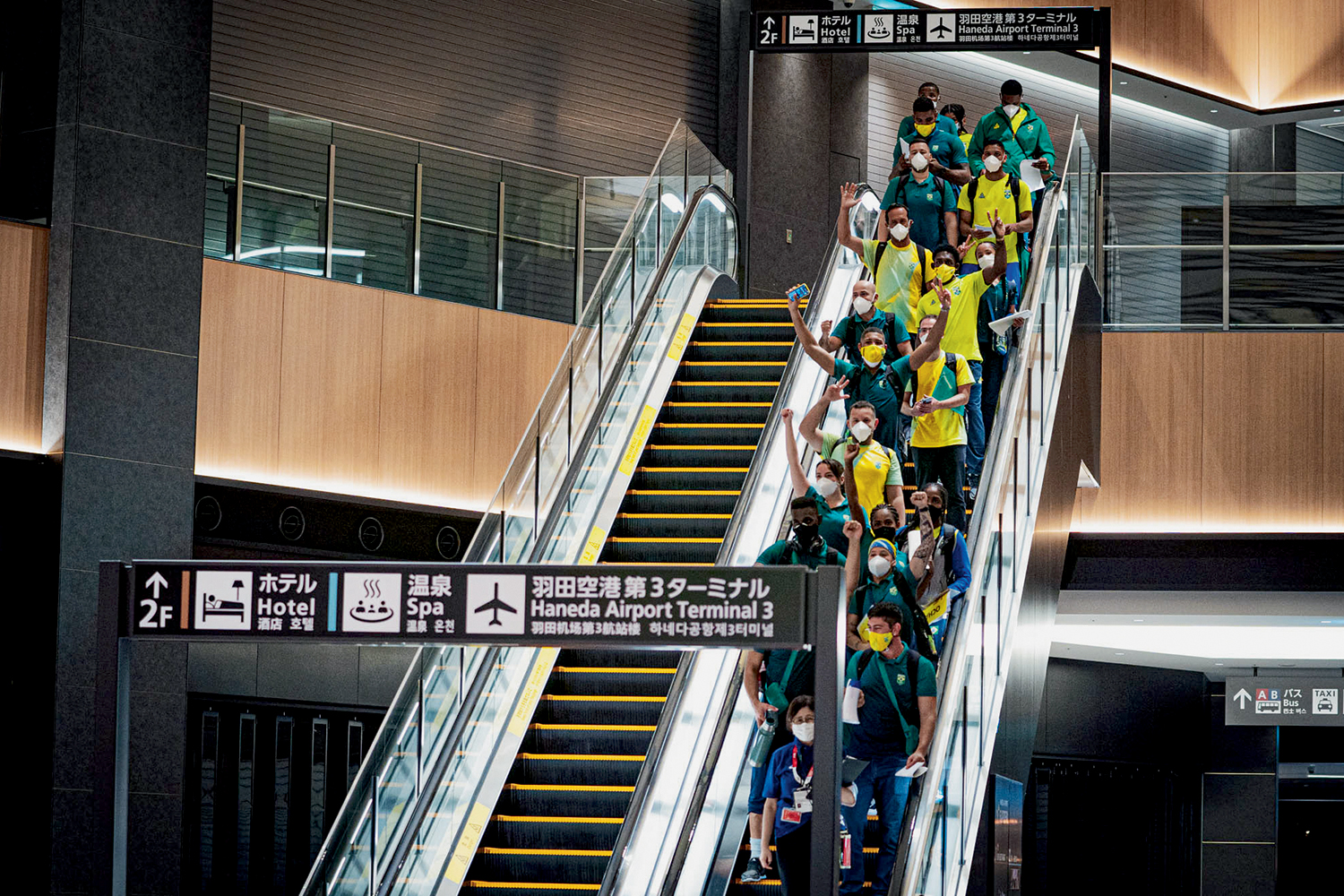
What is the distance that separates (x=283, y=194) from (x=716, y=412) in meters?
3.85

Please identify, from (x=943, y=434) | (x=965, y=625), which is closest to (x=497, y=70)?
(x=943, y=434)

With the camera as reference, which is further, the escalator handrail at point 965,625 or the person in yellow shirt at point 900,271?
the person in yellow shirt at point 900,271

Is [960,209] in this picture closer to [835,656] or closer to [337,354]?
[337,354]

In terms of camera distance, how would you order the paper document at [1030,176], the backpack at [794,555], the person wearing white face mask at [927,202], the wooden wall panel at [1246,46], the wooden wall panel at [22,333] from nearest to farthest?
the backpack at [794,555] < the wooden wall panel at [22,333] < the person wearing white face mask at [927,202] < the paper document at [1030,176] < the wooden wall panel at [1246,46]

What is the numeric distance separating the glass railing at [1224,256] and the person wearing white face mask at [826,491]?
→ 695 cm

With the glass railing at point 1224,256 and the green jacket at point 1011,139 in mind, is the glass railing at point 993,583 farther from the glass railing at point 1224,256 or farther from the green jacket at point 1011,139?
the glass railing at point 1224,256

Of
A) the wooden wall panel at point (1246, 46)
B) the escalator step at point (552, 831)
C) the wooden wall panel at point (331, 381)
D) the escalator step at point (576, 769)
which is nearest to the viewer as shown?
the escalator step at point (552, 831)

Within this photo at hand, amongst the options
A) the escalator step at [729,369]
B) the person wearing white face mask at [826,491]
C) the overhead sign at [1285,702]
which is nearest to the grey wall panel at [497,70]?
the escalator step at [729,369]

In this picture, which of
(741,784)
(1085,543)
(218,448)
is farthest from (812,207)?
(741,784)

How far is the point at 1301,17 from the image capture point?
71.1 ft

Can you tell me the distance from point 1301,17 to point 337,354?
45.1 ft

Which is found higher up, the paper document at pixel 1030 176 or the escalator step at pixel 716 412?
the paper document at pixel 1030 176

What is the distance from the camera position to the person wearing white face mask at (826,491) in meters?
8.88

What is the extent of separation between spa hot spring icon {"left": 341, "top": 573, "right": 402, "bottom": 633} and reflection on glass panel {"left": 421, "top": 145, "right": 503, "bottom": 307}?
30.4 ft
